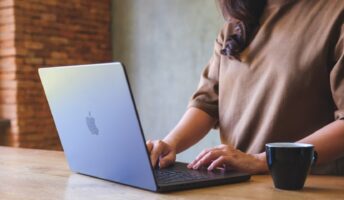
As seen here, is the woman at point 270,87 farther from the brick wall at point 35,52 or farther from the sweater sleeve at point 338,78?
the brick wall at point 35,52

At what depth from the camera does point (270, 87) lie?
1.34 m

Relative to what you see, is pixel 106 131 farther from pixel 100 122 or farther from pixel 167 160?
pixel 167 160

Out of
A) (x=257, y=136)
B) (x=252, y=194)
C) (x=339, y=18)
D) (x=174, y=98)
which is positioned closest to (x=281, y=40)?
(x=339, y=18)

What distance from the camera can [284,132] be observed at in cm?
133

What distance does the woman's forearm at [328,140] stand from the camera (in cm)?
115

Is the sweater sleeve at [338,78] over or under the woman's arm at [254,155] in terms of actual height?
over

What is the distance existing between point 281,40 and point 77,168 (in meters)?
0.63

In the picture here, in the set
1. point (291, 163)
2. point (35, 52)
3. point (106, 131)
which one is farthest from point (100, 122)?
point (35, 52)

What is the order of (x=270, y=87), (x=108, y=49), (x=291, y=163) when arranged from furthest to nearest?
(x=108, y=49) → (x=270, y=87) → (x=291, y=163)

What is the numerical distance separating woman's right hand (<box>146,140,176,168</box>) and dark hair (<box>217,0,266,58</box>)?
391 millimetres

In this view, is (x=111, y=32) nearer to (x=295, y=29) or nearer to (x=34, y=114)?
(x=34, y=114)

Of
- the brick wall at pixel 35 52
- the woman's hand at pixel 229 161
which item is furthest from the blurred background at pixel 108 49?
the woman's hand at pixel 229 161

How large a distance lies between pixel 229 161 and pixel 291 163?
20 centimetres

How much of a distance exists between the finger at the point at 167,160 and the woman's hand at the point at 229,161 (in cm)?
6
